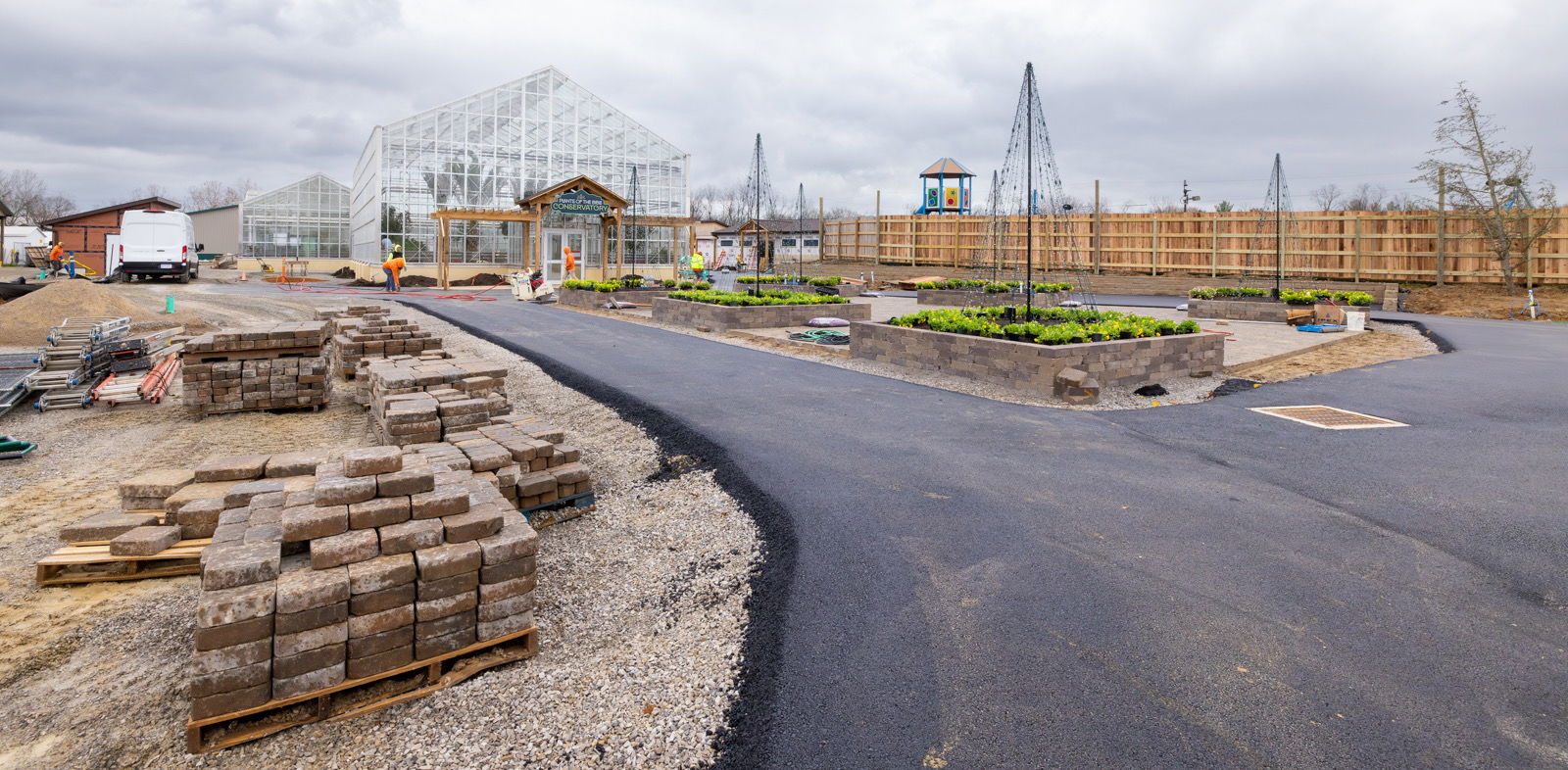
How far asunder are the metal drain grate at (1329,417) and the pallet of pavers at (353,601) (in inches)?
376

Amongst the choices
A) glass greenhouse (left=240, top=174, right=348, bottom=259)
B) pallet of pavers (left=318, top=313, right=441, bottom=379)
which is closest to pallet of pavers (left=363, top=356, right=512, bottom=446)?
pallet of pavers (left=318, top=313, right=441, bottom=379)

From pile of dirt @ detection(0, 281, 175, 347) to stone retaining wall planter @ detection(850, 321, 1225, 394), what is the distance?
16.7m

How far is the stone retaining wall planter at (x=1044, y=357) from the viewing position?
1185cm

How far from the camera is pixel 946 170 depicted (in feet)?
150

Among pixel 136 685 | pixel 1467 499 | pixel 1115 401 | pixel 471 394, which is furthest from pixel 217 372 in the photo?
pixel 1467 499

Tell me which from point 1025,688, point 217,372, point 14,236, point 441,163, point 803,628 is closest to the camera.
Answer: point 1025,688

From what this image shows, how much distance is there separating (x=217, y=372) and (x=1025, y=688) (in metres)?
11.7

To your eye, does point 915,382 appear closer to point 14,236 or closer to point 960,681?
point 960,681

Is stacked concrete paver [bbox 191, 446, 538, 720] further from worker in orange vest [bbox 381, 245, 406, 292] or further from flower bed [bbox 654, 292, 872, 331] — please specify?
worker in orange vest [bbox 381, 245, 406, 292]

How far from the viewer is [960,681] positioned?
4180mm

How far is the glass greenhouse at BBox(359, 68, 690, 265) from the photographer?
36.1m

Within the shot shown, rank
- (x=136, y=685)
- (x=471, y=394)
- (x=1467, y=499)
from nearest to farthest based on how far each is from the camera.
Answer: (x=136, y=685), (x=1467, y=499), (x=471, y=394)

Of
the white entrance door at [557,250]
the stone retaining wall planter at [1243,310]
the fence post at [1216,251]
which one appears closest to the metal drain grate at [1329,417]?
the stone retaining wall planter at [1243,310]

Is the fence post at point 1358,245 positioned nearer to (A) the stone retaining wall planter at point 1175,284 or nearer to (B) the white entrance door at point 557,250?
(A) the stone retaining wall planter at point 1175,284
